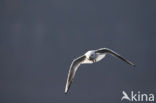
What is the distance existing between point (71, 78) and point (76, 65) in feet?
3.62

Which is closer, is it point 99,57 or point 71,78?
point 99,57

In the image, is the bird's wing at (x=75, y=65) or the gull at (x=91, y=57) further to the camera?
the bird's wing at (x=75, y=65)

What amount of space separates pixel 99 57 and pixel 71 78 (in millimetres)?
2654

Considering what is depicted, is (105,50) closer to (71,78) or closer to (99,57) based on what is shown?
(99,57)

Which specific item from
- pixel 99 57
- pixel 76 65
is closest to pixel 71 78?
pixel 76 65

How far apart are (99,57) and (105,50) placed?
0.93 metres

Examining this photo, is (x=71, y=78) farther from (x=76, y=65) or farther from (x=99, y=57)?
(x=99, y=57)

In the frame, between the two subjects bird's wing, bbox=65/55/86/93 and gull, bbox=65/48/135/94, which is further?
bird's wing, bbox=65/55/86/93

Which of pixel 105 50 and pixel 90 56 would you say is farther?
pixel 105 50

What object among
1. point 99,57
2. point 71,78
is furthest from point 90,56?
point 71,78

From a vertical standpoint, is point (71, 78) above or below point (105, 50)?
below

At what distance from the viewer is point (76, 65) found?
19375mm

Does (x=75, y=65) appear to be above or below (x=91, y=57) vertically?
below

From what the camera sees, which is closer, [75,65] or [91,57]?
[91,57]
